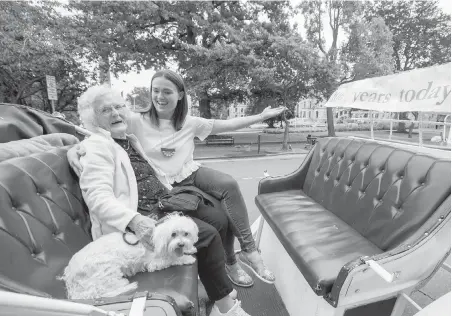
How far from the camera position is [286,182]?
108 inches

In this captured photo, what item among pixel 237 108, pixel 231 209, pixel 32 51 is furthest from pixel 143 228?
pixel 237 108

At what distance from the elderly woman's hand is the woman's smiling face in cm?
87

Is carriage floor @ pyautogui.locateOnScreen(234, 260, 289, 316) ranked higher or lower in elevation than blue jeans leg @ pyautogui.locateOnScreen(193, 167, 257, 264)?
lower

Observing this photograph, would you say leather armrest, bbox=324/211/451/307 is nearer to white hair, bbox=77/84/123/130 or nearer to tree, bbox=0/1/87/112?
white hair, bbox=77/84/123/130

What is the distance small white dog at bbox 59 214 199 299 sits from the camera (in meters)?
1.21

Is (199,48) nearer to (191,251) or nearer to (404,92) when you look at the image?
(404,92)

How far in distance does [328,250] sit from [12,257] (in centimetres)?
155

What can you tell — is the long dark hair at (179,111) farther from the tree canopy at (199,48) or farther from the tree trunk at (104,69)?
the tree trunk at (104,69)

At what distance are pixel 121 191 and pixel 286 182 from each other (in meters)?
1.69

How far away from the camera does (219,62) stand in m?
11.0

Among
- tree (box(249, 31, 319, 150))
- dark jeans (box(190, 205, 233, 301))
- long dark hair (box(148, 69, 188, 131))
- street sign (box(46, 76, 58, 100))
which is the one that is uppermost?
tree (box(249, 31, 319, 150))

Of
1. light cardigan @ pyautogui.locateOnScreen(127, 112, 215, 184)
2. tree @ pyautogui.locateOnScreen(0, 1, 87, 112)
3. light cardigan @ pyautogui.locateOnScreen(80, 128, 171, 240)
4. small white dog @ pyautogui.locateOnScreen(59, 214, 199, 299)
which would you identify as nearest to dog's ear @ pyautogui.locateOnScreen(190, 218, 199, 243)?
small white dog @ pyautogui.locateOnScreen(59, 214, 199, 299)

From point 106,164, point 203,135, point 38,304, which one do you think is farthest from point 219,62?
point 38,304

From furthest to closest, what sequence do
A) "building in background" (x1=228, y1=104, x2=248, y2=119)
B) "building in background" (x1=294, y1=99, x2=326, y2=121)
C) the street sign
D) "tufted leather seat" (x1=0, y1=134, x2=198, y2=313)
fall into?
"building in background" (x1=228, y1=104, x2=248, y2=119), "building in background" (x1=294, y1=99, x2=326, y2=121), the street sign, "tufted leather seat" (x1=0, y1=134, x2=198, y2=313)
